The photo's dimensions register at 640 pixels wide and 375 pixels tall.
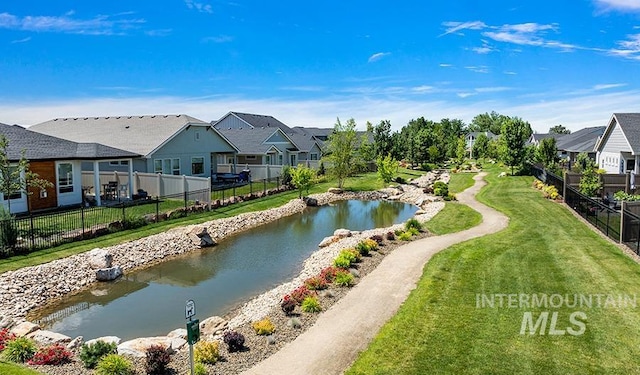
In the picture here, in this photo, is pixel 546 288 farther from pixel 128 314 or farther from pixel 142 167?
pixel 142 167

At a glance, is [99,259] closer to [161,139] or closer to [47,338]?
[47,338]

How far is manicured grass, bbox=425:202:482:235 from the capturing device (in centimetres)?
2411

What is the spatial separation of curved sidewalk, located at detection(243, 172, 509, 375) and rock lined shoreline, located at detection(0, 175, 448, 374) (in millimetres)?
2279

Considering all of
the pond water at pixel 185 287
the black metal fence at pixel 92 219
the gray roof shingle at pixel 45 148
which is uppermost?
the gray roof shingle at pixel 45 148

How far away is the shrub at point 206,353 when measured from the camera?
10.0 meters

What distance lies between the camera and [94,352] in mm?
10141

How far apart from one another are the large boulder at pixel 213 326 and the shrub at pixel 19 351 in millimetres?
4019

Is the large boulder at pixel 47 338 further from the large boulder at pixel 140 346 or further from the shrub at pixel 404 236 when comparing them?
the shrub at pixel 404 236

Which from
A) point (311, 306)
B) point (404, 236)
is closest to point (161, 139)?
point (404, 236)

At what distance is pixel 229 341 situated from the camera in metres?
10.7

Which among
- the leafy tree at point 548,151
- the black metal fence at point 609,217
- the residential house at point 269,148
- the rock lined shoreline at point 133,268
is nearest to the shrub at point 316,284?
the rock lined shoreline at point 133,268

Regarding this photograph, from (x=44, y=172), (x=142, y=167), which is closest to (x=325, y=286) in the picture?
(x=44, y=172)

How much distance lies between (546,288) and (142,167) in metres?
29.1

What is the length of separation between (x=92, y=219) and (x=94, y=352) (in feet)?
49.4
